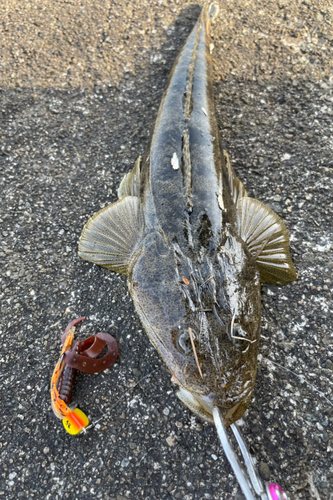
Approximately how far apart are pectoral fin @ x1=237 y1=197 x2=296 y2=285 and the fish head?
0.23 m

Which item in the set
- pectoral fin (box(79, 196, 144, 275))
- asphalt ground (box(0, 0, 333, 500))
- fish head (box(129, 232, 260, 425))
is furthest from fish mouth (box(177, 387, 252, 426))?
pectoral fin (box(79, 196, 144, 275))

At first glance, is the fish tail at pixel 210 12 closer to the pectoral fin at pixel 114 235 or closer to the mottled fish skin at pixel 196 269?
the mottled fish skin at pixel 196 269

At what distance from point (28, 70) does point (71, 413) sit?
3.92m

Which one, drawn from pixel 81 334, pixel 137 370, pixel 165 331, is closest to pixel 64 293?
pixel 81 334

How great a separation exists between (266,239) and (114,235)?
1199 mm

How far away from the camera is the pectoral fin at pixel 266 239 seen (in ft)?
8.92

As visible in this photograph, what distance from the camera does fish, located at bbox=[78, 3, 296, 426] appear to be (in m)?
1.99

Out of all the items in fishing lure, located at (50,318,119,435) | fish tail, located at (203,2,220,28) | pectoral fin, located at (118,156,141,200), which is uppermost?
fish tail, located at (203,2,220,28)

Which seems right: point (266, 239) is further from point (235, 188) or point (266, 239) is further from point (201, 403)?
point (201, 403)

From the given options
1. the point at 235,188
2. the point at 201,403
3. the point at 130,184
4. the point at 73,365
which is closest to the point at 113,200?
the point at 130,184

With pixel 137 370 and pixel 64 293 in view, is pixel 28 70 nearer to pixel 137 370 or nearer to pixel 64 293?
pixel 64 293

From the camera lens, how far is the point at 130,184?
127 inches

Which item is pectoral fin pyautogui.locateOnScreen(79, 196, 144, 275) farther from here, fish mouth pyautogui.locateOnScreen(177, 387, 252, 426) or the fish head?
fish mouth pyautogui.locateOnScreen(177, 387, 252, 426)

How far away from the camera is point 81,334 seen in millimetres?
2727
